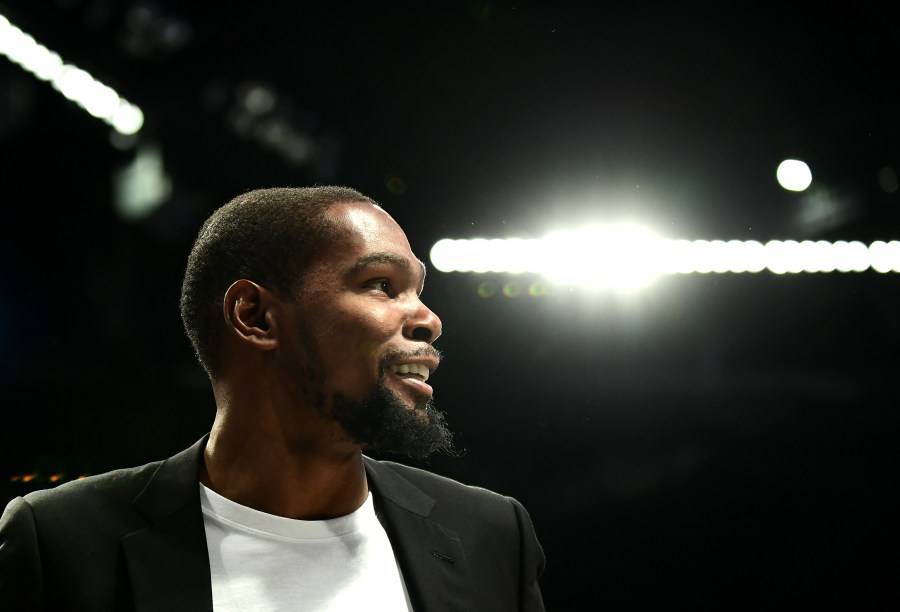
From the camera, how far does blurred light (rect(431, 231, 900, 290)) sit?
2.86 metres

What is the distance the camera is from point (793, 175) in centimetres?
286

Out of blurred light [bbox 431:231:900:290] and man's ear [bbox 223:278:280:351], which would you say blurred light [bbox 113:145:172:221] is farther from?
man's ear [bbox 223:278:280:351]

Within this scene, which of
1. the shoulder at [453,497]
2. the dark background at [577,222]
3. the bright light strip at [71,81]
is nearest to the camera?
the shoulder at [453,497]

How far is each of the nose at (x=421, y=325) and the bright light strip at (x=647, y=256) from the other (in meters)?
1.48

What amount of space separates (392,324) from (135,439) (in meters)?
1.32

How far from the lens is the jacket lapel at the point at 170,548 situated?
109 centimetres

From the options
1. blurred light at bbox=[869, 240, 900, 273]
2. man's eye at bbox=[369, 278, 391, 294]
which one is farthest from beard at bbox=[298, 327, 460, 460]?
blurred light at bbox=[869, 240, 900, 273]

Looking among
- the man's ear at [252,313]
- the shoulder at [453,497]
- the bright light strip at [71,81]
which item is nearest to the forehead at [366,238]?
the man's ear at [252,313]

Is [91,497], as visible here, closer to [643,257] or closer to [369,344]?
[369,344]

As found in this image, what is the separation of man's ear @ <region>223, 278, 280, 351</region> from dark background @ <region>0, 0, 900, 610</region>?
1.08 m

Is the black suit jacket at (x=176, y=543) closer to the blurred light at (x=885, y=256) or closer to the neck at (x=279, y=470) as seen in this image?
the neck at (x=279, y=470)

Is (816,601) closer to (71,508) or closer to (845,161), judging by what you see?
(845,161)

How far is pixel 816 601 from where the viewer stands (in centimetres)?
278

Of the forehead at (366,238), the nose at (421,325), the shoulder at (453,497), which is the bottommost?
the shoulder at (453,497)
